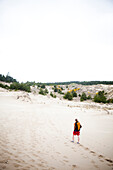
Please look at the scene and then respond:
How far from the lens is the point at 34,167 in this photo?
3.93 m

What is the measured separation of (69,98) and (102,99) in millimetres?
19149

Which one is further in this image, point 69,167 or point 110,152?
point 110,152

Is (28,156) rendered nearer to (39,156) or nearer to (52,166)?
(39,156)

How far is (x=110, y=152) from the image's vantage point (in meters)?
6.62

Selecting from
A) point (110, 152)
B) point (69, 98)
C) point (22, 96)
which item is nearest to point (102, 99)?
point (69, 98)

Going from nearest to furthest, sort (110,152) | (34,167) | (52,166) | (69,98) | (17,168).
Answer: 1. (17,168)
2. (34,167)
3. (52,166)
4. (110,152)
5. (69,98)

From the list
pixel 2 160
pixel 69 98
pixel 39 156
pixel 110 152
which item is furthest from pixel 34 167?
pixel 69 98

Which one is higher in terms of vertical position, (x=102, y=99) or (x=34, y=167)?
(x=34, y=167)

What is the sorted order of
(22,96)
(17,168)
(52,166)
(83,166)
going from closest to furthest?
(17,168) → (52,166) → (83,166) → (22,96)

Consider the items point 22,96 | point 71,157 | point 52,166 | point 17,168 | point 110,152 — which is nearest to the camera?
point 17,168

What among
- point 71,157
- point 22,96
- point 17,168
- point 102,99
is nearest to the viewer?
point 17,168

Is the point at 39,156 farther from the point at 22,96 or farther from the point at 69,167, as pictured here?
the point at 22,96

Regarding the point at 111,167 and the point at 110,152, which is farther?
the point at 110,152

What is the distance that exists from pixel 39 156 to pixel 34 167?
3.45ft
